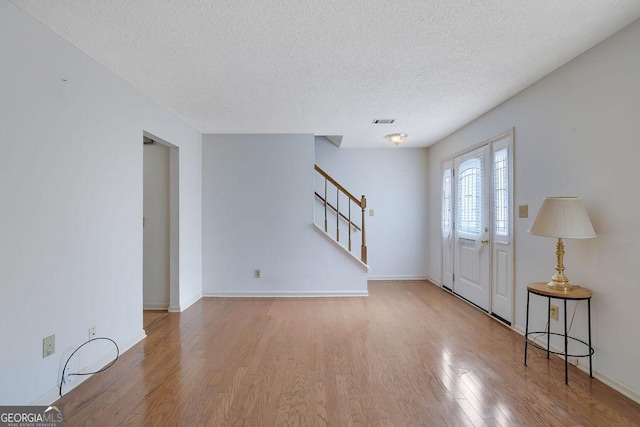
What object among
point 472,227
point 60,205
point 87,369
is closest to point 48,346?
point 87,369

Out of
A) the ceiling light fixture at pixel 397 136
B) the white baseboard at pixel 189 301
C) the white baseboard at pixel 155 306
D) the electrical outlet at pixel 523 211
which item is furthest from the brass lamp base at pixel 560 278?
the white baseboard at pixel 155 306

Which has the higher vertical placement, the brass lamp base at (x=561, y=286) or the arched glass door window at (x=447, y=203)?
the arched glass door window at (x=447, y=203)

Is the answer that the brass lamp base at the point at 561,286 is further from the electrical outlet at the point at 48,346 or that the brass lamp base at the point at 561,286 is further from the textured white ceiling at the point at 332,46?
the electrical outlet at the point at 48,346

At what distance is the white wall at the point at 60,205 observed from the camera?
1786mm

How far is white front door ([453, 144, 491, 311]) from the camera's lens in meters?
3.81

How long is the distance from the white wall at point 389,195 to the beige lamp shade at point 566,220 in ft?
11.1

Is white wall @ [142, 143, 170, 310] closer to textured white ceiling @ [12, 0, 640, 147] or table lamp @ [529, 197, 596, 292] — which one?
textured white ceiling @ [12, 0, 640, 147]

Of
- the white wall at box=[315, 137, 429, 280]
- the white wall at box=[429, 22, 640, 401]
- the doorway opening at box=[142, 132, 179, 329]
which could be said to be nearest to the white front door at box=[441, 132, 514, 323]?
the white wall at box=[429, 22, 640, 401]

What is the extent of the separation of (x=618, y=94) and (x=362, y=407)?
2.68 meters

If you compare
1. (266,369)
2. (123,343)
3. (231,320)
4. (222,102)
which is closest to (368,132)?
(222,102)

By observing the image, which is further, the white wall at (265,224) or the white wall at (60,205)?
the white wall at (265,224)

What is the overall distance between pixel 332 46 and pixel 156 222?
3.11 metres

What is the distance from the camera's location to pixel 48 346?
201 cm

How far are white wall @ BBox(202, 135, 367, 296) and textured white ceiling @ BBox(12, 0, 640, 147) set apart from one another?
1.19 meters
